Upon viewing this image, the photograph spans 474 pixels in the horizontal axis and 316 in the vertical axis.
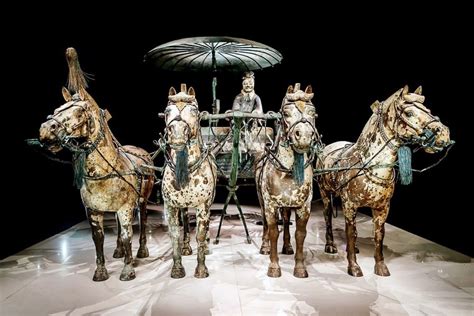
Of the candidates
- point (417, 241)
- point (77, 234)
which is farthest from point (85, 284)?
point (417, 241)

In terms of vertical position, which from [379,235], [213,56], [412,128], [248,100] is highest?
[213,56]

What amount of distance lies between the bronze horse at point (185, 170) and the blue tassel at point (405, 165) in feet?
6.73

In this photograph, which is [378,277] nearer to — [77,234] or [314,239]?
[314,239]

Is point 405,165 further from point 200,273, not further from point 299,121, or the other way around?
point 200,273

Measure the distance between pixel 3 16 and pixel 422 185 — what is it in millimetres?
6816

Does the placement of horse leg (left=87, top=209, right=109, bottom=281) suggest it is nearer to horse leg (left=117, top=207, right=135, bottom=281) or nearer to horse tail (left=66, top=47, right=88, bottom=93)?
horse leg (left=117, top=207, right=135, bottom=281)

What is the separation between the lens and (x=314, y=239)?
19.8 feet

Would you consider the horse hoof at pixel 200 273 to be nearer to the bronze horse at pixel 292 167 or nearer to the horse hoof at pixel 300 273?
the bronze horse at pixel 292 167

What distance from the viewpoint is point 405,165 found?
3.90 m

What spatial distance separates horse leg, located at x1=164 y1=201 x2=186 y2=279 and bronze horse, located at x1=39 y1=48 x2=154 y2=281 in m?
0.48

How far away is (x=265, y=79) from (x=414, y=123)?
15.3 ft

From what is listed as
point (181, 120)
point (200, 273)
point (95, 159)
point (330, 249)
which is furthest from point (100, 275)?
point (330, 249)

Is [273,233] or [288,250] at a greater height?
[273,233]

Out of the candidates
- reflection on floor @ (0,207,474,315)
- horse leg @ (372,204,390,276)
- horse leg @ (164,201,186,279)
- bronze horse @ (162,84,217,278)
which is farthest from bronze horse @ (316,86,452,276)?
horse leg @ (164,201,186,279)
